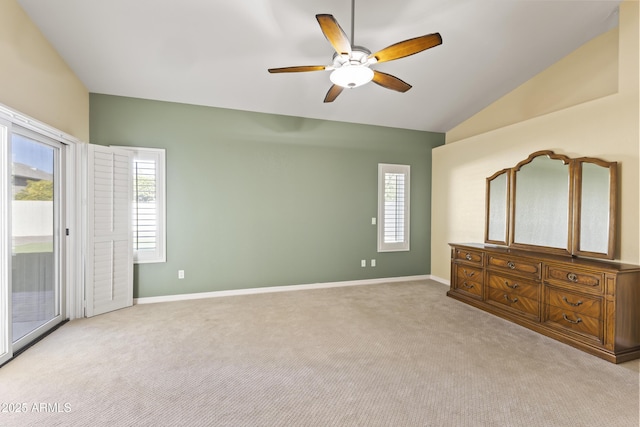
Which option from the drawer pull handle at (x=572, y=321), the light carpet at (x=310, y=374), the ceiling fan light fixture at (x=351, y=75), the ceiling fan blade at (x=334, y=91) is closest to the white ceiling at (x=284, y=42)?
the ceiling fan blade at (x=334, y=91)

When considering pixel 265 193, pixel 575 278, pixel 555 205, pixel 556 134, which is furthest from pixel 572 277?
pixel 265 193

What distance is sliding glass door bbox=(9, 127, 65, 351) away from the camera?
9.32 feet

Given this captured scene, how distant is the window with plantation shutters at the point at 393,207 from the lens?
5504mm

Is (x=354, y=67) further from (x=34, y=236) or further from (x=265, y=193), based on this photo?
(x=34, y=236)

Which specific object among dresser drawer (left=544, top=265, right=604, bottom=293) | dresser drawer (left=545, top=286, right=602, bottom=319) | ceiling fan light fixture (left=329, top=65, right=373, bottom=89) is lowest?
dresser drawer (left=545, top=286, right=602, bottom=319)

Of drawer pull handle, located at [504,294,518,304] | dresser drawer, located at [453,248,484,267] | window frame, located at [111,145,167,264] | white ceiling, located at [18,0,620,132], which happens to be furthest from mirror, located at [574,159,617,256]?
window frame, located at [111,145,167,264]

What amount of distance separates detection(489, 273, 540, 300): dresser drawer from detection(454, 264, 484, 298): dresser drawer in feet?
0.64

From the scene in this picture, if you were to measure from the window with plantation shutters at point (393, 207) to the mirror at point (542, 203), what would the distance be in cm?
185

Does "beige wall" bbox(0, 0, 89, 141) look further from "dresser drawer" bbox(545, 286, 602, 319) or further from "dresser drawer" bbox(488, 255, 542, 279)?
"dresser drawer" bbox(545, 286, 602, 319)

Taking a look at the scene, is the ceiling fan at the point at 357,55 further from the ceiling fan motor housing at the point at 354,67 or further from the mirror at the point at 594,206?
the mirror at the point at 594,206

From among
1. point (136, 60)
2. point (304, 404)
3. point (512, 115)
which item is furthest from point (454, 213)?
point (136, 60)

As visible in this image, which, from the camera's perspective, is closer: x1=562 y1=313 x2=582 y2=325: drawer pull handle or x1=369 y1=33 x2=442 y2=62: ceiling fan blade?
x1=369 y1=33 x2=442 y2=62: ceiling fan blade

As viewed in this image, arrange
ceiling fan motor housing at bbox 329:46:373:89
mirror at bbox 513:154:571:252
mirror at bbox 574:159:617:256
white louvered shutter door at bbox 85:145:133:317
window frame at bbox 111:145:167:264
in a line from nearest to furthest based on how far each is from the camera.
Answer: ceiling fan motor housing at bbox 329:46:373:89, mirror at bbox 574:159:617:256, mirror at bbox 513:154:571:252, white louvered shutter door at bbox 85:145:133:317, window frame at bbox 111:145:167:264

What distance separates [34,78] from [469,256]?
5.43 metres
